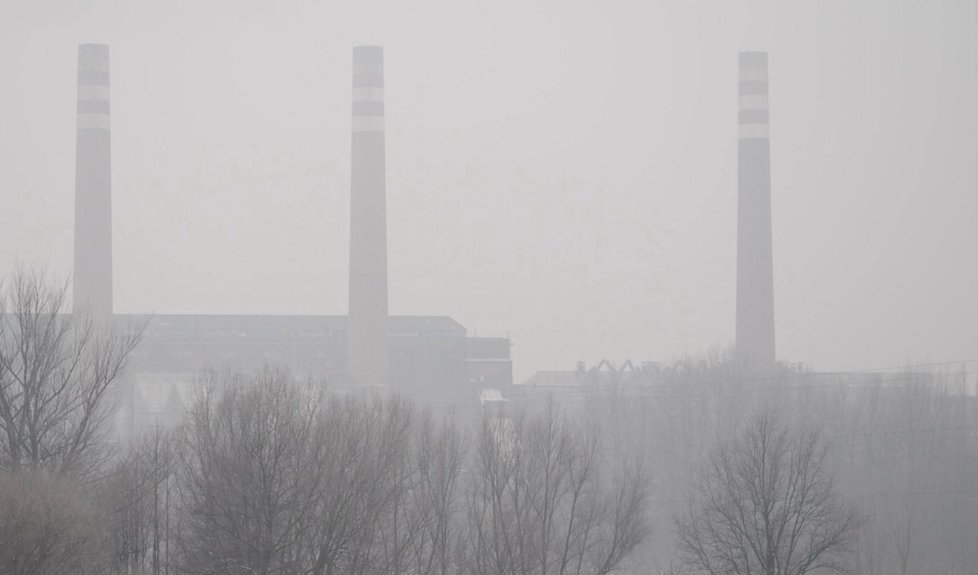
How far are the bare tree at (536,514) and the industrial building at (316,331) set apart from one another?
15.0 metres

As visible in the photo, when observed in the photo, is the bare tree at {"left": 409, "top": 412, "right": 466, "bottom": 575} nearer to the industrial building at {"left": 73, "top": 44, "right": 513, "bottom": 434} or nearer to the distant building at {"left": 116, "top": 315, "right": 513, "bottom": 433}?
the industrial building at {"left": 73, "top": 44, "right": 513, "bottom": 434}

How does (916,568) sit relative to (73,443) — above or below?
below

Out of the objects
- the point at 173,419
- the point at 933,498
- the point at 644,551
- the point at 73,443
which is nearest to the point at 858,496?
the point at 933,498

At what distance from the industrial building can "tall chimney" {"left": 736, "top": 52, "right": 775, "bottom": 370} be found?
31.7ft

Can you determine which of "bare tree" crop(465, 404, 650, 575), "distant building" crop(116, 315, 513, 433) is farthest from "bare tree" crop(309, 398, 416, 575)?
"distant building" crop(116, 315, 513, 433)

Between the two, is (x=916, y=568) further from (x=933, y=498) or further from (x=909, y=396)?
(x=909, y=396)

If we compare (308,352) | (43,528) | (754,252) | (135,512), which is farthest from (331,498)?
(308,352)

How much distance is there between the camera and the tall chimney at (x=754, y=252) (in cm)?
4694

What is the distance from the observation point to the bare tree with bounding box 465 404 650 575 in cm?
2317

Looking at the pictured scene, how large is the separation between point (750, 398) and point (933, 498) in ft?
30.3

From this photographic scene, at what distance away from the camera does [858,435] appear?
3522 centimetres

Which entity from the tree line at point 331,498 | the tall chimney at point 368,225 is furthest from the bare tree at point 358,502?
the tall chimney at point 368,225

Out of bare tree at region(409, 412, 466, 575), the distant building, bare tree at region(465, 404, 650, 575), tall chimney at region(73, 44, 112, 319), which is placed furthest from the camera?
the distant building

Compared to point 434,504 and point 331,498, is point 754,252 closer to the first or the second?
point 434,504
